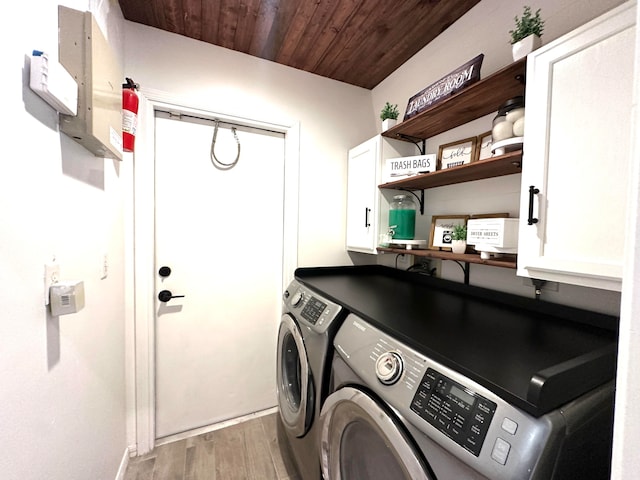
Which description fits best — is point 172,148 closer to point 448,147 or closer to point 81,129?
point 81,129

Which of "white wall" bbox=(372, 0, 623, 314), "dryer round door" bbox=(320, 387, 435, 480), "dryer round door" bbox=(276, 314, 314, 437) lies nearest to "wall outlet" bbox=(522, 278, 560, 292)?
"white wall" bbox=(372, 0, 623, 314)

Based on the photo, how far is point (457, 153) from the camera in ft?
4.61

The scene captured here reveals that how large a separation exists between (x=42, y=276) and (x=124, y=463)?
54.5 inches

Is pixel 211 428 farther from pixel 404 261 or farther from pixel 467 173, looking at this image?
pixel 467 173

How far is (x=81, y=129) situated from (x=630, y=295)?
1.27 meters

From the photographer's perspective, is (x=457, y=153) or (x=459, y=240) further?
(x=457, y=153)

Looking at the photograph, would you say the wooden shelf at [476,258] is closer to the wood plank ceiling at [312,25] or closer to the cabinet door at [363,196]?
the cabinet door at [363,196]

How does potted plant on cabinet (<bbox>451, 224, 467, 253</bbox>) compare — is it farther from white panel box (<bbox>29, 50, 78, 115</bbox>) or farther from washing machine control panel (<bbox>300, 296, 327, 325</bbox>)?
white panel box (<bbox>29, 50, 78, 115</bbox>)

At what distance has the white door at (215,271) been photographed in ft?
5.28

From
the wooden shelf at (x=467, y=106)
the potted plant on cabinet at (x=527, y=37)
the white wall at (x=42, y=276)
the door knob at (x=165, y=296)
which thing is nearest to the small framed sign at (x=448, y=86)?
the wooden shelf at (x=467, y=106)

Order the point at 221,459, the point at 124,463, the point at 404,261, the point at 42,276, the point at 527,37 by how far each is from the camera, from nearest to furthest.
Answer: the point at 42,276 < the point at 527,37 < the point at 124,463 < the point at 221,459 < the point at 404,261

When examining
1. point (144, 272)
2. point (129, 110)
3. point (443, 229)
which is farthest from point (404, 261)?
point (129, 110)

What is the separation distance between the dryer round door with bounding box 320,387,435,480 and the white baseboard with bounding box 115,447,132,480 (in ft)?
3.80

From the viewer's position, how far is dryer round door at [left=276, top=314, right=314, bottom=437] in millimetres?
1113
